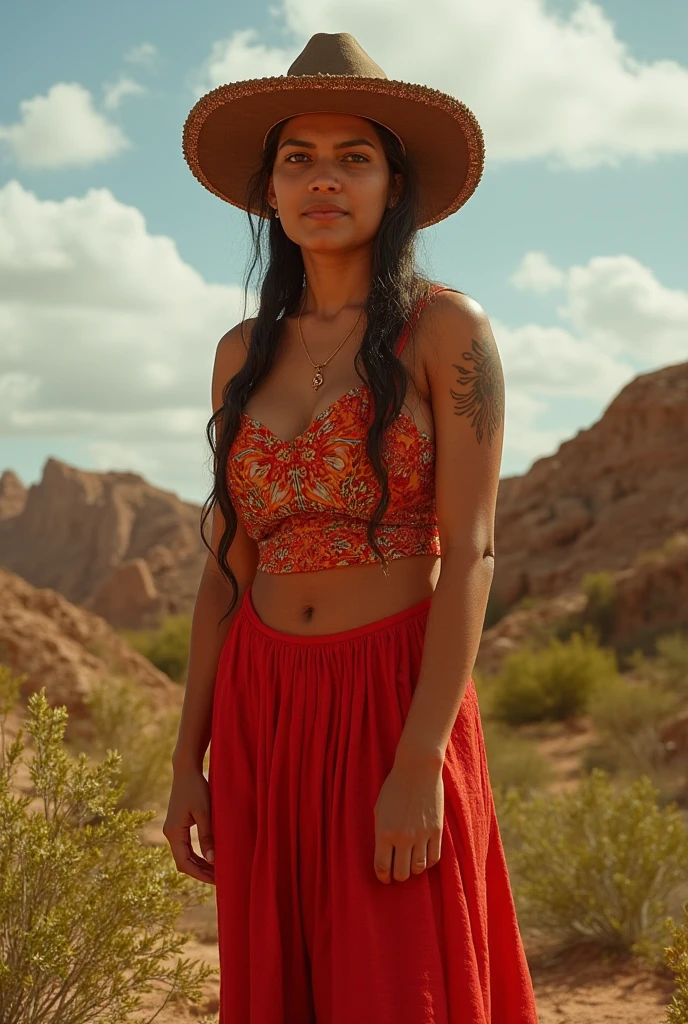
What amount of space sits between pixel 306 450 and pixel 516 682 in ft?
50.2

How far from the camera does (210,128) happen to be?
2936 millimetres

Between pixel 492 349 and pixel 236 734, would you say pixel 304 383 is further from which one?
pixel 236 734

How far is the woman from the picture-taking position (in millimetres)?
2225

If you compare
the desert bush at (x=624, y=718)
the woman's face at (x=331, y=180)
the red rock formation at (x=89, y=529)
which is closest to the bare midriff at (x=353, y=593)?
the woman's face at (x=331, y=180)

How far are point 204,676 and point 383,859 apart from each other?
2.70 ft

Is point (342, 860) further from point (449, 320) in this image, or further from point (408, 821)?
point (449, 320)

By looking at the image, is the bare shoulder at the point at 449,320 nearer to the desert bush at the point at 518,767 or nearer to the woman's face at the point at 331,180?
the woman's face at the point at 331,180

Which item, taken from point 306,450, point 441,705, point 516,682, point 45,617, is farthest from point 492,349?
point 516,682

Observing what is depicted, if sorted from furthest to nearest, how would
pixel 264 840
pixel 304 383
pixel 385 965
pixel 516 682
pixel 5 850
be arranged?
pixel 516 682, pixel 5 850, pixel 304 383, pixel 264 840, pixel 385 965

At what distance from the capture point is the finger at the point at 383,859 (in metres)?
2.20

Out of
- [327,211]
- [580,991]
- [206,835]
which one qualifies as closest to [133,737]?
[580,991]

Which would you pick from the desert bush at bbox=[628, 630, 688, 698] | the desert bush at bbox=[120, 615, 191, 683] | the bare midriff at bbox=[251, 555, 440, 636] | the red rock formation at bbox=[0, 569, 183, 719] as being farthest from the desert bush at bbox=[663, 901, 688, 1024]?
the desert bush at bbox=[120, 615, 191, 683]

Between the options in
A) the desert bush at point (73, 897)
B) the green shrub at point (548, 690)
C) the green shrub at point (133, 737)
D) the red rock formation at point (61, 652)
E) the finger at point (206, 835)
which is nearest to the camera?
the finger at point (206, 835)

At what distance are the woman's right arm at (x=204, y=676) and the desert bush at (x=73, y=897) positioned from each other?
1.58ft
